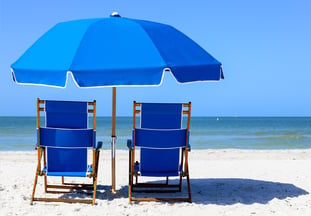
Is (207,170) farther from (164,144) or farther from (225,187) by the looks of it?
(164,144)

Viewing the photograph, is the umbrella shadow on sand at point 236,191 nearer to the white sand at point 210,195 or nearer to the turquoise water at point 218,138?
the white sand at point 210,195

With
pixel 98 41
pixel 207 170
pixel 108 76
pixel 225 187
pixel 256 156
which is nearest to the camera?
pixel 108 76

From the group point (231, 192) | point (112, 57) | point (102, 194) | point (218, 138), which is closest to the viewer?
point (112, 57)

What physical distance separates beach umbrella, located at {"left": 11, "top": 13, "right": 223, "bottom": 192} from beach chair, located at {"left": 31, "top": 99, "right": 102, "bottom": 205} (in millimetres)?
499

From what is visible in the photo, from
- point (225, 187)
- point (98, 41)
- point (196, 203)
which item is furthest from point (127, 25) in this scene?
point (225, 187)

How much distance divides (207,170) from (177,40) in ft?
10.2

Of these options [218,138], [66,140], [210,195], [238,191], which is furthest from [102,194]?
[218,138]

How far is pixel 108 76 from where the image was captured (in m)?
3.94

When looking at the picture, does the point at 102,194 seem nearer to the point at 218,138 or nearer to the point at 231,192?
the point at 231,192

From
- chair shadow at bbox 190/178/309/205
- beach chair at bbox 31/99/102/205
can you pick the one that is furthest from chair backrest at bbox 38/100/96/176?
chair shadow at bbox 190/178/309/205

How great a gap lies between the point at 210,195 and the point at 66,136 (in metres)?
1.81

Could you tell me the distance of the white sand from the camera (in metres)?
4.31

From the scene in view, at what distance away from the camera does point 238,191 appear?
5.23 m

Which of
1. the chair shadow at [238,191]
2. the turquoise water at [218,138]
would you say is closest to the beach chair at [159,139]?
the chair shadow at [238,191]
